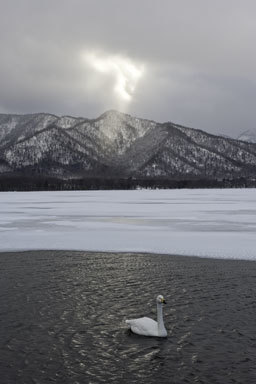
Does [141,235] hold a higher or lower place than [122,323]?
higher

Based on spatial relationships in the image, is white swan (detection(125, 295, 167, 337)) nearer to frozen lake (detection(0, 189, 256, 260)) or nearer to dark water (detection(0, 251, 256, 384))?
dark water (detection(0, 251, 256, 384))

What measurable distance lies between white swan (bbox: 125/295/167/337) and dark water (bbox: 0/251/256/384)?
21 centimetres

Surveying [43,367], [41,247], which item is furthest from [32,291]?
[41,247]

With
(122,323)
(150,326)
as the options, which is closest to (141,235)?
(122,323)

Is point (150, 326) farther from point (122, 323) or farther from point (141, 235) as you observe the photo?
point (141, 235)

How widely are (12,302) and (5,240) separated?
15.6 m

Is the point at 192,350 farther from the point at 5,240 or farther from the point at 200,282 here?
the point at 5,240

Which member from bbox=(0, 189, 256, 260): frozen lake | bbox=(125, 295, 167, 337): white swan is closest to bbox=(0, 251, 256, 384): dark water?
bbox=(125, 295, 167, 337): white swan

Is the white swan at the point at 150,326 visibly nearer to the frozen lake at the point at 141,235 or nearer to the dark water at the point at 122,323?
the dark water at the point at 122,323

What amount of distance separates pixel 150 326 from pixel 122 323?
1.33m

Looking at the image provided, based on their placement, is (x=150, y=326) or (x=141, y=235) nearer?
(x=150, y=326)

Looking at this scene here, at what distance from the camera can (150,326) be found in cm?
1260

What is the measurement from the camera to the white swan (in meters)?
12.4

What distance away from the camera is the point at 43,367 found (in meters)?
10.5
